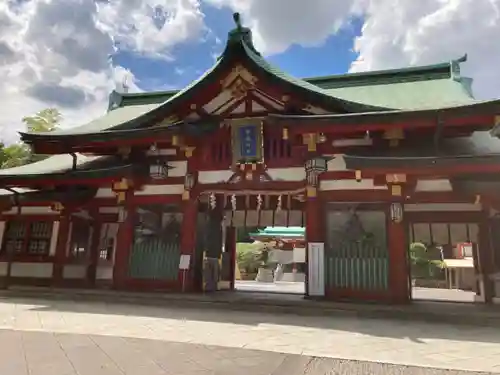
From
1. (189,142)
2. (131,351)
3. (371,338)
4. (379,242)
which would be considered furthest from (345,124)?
(131,351)

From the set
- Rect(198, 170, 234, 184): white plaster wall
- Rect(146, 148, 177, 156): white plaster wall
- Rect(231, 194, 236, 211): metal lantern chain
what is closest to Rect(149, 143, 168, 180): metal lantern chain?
Rect(146, 148, 177, 156): white plaster wall

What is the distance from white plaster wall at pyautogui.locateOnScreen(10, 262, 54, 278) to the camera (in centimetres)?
1277

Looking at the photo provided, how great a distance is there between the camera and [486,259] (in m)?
10.8

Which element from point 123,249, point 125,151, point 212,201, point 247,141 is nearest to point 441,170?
point 247,141

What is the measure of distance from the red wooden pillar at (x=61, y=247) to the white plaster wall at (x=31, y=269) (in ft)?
1.58

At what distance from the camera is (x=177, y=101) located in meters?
11.4

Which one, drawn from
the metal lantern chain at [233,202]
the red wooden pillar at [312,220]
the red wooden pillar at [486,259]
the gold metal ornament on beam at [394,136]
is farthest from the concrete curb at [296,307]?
the gold metal ornament on beam at [394,136]

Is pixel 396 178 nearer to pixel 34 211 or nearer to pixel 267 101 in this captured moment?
pixel 267 101

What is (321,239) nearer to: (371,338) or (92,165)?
(371,338)

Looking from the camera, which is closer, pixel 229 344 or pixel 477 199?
pixel 229 344

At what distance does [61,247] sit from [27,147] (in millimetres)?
23207

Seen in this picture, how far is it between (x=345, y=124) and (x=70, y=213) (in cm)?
872

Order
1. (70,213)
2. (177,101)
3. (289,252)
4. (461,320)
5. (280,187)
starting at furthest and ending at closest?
1. (289,252)
2. (70,213)
3. (177,101)
4. (280,187)
5. (461,320)

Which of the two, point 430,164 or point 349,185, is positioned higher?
point 430,164
